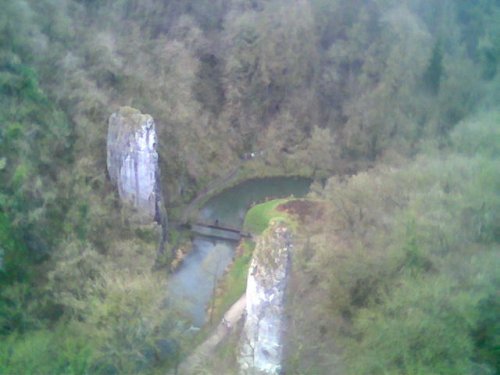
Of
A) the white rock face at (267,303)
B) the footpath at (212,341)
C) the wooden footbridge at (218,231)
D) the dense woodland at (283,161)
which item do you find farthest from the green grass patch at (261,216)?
the white rock face at (267,303)

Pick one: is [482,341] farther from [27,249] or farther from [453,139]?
[27,249]

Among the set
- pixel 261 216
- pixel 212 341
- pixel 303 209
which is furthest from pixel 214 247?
pixel 212 341

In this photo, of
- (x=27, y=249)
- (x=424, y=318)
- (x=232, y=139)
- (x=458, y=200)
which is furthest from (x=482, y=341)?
(x=232, y=139)

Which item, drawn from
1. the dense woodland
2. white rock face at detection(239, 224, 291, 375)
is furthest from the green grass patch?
white rock face at detection(239, 224, 291, 375)

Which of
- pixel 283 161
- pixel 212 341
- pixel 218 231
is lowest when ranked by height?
pixel 212 341

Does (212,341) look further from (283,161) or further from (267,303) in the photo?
(283,161)
